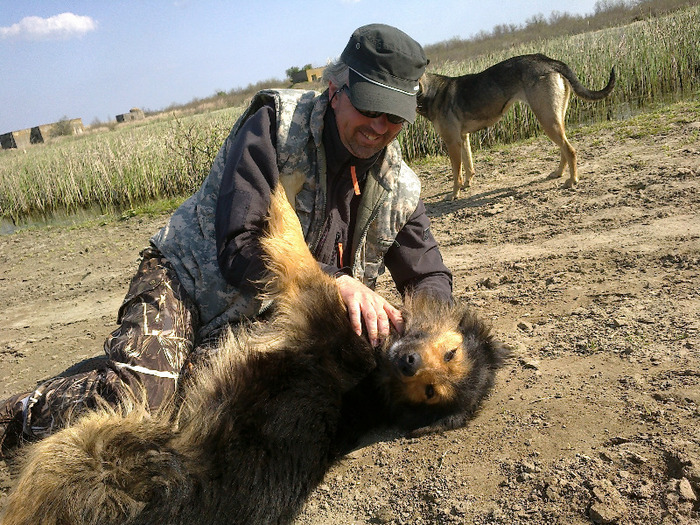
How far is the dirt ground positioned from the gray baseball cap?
5.71ft

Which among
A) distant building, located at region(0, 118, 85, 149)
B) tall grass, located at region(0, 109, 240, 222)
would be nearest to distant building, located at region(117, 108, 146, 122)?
distant building, located at region(0, 118, 85, 149)

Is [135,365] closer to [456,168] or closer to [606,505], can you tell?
[606,505]

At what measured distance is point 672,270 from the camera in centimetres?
416

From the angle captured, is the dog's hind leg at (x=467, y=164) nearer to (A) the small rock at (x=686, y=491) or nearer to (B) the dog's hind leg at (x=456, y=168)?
(B) the dog's hind leg at (x=456, y=168)

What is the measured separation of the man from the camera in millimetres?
2859

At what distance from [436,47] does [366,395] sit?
162 ft

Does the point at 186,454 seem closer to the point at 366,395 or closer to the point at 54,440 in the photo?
the point at 54,440

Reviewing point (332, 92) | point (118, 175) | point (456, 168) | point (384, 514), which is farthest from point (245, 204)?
point (118, 175)

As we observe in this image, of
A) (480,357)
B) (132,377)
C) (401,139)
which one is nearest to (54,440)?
(132,377)

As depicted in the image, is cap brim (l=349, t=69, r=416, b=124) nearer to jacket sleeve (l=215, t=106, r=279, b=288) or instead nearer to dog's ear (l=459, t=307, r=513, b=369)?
jacket sleeve (l=215, t=106, r=279, b=288)

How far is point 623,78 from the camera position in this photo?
12773 millimetres

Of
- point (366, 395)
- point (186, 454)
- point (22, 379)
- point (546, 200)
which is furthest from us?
Result: point (546, 200)

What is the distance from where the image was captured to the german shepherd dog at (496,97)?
798 cm

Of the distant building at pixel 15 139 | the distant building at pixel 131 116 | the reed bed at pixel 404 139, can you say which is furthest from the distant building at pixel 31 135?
the reed bed at pixel 404 139
